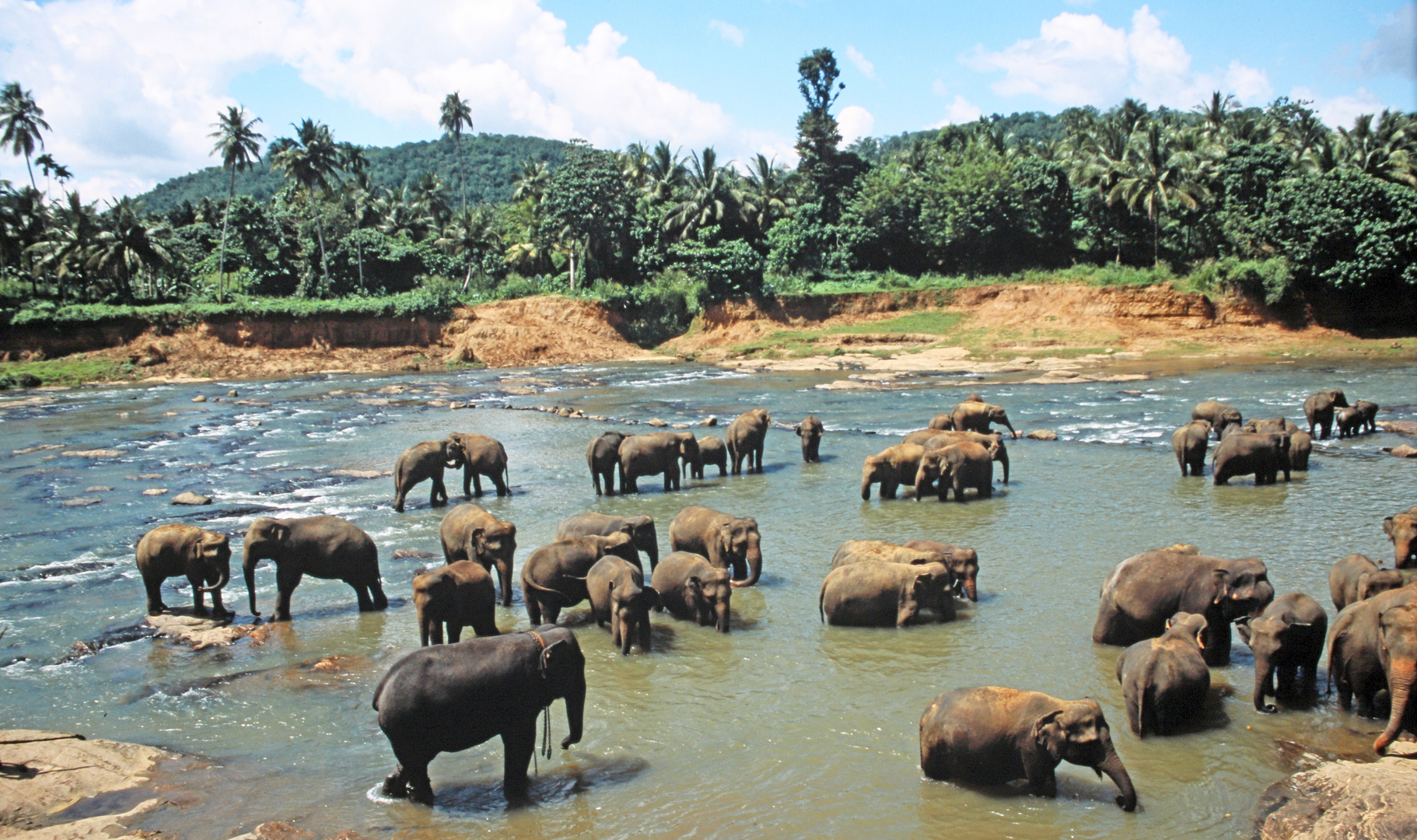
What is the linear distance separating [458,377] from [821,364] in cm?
1933

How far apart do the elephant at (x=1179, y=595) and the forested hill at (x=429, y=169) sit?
6107 inches

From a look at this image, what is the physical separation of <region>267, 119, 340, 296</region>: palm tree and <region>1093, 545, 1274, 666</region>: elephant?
63.7 m

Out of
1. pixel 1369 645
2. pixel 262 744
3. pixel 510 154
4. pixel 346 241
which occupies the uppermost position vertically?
pixel 510 154

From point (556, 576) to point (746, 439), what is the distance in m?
10.7

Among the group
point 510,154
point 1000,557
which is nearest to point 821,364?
point 1000,557

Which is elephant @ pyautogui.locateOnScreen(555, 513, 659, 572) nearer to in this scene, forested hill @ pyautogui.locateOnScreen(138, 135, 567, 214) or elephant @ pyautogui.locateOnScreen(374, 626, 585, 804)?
elephant @ pyautogui.locateOnScreen(374, 626, 585, 804)

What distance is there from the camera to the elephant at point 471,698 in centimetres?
757

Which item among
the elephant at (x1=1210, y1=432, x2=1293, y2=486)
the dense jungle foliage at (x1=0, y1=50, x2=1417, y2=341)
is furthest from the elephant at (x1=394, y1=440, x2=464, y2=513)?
the dense jungle foliage at (x1=0, y1=50, x2=1417, y2=341)

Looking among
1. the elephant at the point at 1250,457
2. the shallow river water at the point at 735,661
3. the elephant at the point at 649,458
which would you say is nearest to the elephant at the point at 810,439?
the shallow river water at the point at 735,661

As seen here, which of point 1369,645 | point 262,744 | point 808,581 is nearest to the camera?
point 1369,645

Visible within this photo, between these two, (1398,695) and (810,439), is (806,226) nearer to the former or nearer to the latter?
(810,439)

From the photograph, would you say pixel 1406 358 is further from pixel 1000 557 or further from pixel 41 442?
pixel 41 442

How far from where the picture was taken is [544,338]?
62875mm

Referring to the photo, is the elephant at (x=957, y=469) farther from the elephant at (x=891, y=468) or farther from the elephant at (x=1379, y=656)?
the elephant at (x=1379, y=656)
